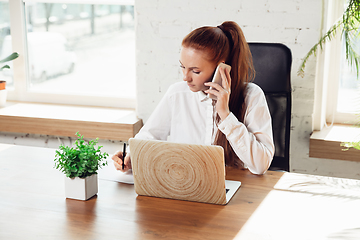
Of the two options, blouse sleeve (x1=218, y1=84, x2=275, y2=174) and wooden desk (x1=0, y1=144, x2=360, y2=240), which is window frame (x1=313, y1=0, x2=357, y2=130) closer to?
blouse sleeve (x1=218, y1=84, x2=275, y2=174)

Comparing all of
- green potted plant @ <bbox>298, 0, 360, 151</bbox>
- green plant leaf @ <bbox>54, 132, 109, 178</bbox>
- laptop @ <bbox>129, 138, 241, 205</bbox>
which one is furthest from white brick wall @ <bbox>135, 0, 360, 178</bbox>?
green plant leaf @ <bbox>54, 132, 109, 178</bbox>

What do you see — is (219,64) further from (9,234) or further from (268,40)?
(268,40)

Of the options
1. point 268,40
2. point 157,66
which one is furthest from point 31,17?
point 268,40

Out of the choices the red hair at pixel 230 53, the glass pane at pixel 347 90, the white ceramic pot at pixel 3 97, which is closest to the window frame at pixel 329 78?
the glass pane at pixel 347 90

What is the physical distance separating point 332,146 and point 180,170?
1.42 meters

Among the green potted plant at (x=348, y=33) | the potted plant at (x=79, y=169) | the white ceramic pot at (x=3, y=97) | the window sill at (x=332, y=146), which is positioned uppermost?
the green potted plant at (x=348, y=33)

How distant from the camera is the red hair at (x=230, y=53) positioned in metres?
1.49

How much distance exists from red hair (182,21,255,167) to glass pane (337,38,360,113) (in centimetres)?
120

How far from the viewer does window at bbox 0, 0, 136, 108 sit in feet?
9.54

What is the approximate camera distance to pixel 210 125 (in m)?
1.64

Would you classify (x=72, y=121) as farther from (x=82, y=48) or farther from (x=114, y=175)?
(x=114, y=175)

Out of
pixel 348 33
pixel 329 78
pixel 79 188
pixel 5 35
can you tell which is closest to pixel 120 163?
pixel 79 188

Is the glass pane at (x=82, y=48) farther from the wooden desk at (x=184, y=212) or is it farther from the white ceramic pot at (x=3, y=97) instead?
A: the wooden desk at (x=184, y=212)

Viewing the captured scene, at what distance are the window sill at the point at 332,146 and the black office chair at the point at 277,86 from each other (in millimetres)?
609
